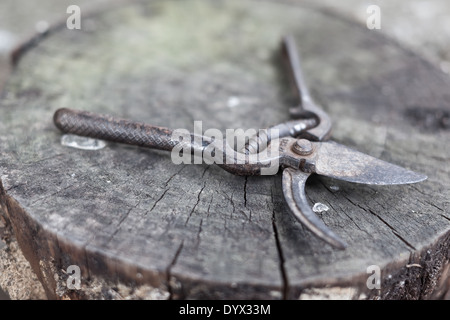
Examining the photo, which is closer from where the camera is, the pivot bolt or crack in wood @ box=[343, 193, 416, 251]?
crack in wood @ box=[343, 193, 416, 251]

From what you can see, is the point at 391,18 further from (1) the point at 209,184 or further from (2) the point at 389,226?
(1) the point at 209,184

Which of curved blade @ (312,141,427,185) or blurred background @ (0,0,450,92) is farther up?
blurred background @ (0,0,450,92)

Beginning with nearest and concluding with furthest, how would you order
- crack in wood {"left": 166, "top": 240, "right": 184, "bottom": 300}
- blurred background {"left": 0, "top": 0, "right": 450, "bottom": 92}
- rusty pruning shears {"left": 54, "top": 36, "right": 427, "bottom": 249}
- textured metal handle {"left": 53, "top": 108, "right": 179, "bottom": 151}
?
crack in wood {"left": 166, "top": 240, "right": 184, "bottom": 300} < rusty pruning shears {"left": 54, "top": 36, "right": 427, "bottom": 249} < textured metal handle {"left": 53, "top": 108, "right": 179, "bottom": 151} < blurred background {"left": 0, "top": 0, "right": 450, "bottom": 92}

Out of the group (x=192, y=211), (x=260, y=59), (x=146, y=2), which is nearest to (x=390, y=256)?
(x=192, y=211)

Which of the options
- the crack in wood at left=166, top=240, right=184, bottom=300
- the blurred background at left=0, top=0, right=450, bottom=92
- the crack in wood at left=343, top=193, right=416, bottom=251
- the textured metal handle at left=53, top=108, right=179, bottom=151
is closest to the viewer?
the crack in wood at left=166, top=240, right=184, bottom=300

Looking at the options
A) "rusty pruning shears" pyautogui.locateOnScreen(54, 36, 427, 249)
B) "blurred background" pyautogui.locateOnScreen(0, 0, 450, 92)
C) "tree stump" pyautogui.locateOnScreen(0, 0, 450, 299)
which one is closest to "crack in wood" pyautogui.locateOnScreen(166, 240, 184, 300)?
"tree stump" pyautogui.locateOnScreen(0, 0, 450, 299)

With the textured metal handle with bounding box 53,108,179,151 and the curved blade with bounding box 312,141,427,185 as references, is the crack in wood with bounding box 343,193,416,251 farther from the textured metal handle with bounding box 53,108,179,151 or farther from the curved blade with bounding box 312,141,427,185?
the textured metal handle with bounding box 53,108,179,151

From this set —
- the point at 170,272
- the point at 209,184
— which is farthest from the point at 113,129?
the point at 170,272

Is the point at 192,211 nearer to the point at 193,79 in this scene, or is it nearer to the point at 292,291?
the point at 292,291
